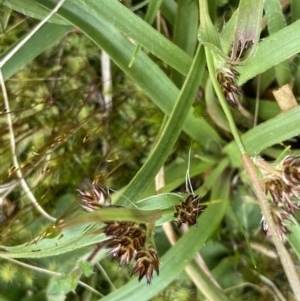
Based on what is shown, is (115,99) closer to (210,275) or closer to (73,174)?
(73,174)

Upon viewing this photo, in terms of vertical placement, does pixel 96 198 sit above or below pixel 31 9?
below

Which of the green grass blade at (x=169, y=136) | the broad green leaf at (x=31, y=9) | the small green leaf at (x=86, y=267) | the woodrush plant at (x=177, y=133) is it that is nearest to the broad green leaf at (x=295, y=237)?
the woodrush plant at (x=177, y=133)

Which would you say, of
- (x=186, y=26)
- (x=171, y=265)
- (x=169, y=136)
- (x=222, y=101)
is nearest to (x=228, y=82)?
(x=222, y=101)

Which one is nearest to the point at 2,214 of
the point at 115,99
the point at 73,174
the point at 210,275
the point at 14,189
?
the point at 14,189

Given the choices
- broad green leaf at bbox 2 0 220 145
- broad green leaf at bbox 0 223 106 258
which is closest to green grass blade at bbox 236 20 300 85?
broad green leaf at bbox 2 0 220 145

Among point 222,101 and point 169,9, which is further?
point 169,9

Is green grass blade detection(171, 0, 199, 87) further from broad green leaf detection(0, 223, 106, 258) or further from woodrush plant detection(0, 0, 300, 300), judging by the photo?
broad green leaf detection(0, 223, 106, 258)

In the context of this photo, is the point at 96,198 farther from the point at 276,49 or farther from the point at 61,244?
the point at 276,49
